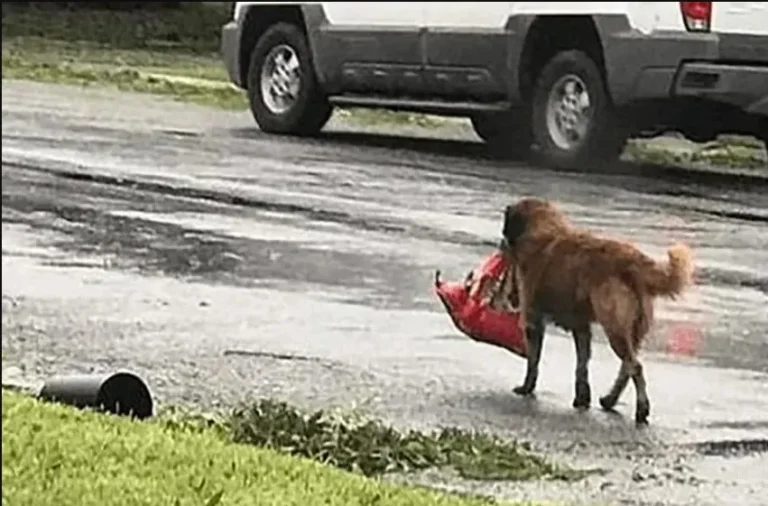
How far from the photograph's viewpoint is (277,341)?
7.16m

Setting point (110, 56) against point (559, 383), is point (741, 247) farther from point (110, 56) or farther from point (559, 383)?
point (110, 56)

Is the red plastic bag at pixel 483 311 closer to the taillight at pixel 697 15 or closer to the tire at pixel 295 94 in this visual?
the tire at pixel 295 94

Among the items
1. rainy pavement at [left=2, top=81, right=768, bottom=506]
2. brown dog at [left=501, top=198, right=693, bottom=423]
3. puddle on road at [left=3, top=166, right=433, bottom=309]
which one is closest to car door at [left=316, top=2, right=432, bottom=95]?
rainy pavement at [left=2, top=81, right=768, bottom=506]

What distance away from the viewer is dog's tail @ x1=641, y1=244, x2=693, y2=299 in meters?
6.15

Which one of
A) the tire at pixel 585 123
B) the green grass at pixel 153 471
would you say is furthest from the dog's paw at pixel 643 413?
the tire at pixel 585 123

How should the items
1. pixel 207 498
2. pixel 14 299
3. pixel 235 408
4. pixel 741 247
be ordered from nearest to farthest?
1. pixel 741 247
2. pixel 207 498
3. pixel 235 408
4. pixel 14 299

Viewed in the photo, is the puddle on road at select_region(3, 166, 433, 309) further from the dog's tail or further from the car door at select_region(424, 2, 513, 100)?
the dog's tail

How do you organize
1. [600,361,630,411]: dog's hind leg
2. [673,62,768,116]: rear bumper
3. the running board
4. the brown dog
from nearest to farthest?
[673,62,768,116]: rear bumper
the brown dog
[600,361,630,411]: dog's hind leg
the running board

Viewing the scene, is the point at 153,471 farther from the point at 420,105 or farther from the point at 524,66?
the point at 524,66

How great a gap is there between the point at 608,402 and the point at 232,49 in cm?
166

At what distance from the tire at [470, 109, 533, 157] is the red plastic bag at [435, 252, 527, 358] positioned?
294 mm

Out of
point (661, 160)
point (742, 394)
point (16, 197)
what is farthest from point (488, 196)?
point (16, 197)

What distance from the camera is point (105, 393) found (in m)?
7.25

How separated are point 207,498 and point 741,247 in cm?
161
